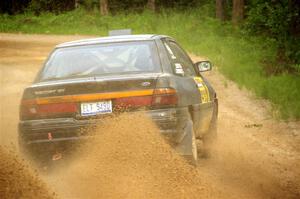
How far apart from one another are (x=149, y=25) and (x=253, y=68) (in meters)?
14.9

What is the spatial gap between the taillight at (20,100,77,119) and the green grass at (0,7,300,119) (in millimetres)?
5882

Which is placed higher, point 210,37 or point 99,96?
point 99,96

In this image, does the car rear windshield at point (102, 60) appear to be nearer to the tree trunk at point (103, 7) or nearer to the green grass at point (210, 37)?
the green grass at point (210, 37)

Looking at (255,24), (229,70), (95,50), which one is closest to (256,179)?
(95,50)

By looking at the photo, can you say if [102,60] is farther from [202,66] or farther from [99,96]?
[202,66]

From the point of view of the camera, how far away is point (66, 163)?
5.93 metres

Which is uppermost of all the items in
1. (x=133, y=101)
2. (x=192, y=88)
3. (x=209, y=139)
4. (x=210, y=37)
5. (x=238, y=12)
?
(x=133, y=101)

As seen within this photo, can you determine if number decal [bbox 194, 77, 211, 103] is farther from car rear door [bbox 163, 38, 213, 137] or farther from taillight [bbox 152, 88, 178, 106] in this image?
taillight [bbox 152, 88, 178, 106]

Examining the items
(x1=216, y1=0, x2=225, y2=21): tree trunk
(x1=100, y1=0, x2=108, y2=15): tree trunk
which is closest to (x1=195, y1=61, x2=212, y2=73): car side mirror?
(x1=216, y1=0, x2=225, y2=21): tree trunk

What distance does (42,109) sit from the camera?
6062 millimetres

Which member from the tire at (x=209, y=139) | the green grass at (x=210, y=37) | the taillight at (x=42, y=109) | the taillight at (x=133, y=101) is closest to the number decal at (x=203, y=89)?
the tire at (x=209, y=139)

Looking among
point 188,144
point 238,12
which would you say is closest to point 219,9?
point 238,12

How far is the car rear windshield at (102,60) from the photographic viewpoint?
639 centimetres

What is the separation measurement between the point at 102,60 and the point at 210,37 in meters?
19.7
